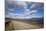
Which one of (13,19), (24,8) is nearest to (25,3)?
(24,8)

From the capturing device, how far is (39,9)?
0.76m

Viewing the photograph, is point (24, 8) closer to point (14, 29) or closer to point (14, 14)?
point (14, 14)

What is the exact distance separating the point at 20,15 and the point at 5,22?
0.14 meters

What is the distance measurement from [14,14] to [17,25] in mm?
99

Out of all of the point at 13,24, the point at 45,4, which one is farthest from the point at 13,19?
the point at 45,4

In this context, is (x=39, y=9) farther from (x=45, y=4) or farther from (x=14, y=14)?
(x=14, y=14)

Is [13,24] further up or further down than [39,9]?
further down

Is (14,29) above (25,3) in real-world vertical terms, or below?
below

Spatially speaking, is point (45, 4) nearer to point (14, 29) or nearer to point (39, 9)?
point (39, 9)

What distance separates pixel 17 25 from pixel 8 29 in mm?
84

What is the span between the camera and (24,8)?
73 centimetres

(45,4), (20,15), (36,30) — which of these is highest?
(45,4)

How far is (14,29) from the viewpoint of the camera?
2.37 feet

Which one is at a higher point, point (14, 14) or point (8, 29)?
point (14, 14)
